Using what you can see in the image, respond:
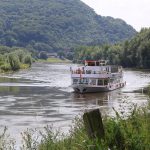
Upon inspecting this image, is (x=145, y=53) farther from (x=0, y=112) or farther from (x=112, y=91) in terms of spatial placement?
(x=0, y=112)

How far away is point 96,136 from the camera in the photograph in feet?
33.0

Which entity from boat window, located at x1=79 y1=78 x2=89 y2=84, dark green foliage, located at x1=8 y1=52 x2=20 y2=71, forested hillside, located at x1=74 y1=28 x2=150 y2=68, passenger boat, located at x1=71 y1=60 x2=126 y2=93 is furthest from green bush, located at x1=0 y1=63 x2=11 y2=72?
boat window, located at x1=79 y1=78 x2=89 y2=84

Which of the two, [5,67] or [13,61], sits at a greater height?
[13,61]

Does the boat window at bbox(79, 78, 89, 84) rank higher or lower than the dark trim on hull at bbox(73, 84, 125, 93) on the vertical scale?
higher

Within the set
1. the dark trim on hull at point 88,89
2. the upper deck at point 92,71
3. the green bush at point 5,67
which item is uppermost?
the upper deck at point 92,71

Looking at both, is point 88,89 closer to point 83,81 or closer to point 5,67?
point 83,81

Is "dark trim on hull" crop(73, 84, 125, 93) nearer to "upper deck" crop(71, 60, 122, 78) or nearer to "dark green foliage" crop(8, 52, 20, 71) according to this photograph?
"upper deck" crop(71, 60, 122, 78)

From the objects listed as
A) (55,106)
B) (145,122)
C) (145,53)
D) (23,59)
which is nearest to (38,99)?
(55,106)

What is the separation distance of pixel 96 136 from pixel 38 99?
48498mm

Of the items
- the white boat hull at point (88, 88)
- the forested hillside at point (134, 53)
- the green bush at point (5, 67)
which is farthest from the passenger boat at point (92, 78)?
the forested hillside at point (134, 53)

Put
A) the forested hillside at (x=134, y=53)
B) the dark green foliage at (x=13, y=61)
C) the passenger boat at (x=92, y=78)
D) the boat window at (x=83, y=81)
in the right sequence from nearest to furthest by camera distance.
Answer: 1. the passenger boat at (x=92, y=78)
2. the boat window at (x=83, y=81)
3. the dark green foliage at (x=13, y=61)
4. the forested hillside at (x=134, y=53)

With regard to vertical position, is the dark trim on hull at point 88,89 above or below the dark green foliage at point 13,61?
below

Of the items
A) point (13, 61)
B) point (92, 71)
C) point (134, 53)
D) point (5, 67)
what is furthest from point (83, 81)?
point (134, 53)

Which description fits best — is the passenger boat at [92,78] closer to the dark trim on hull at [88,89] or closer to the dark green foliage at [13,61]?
the dark trim on hull at [88,89]
